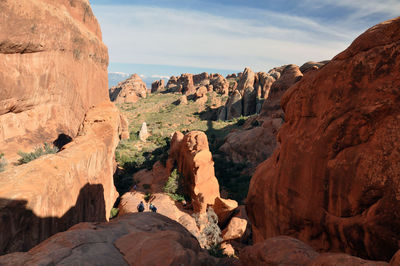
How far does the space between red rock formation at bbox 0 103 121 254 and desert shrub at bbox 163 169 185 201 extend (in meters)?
7.86

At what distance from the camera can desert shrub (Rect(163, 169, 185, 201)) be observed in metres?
22.1

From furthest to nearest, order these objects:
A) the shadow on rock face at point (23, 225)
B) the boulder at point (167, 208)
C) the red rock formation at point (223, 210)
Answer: the red rock formation at point (223, 210)
the boulder at point (167, 208)
the shadow on rock face at point (23, 225)

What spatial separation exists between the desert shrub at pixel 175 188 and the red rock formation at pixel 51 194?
25.8 feet

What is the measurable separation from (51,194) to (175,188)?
48.3 feet

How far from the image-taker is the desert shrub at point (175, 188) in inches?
869

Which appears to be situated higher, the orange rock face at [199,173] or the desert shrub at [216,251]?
the orange rock face at [199,173]

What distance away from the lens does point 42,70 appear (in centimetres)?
1855

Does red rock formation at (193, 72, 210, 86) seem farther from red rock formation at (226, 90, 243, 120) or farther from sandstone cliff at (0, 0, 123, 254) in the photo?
sandstone cliff at (0, 0, 123, 254)

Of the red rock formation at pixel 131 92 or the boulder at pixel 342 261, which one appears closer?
the boulder at pixel 342 261

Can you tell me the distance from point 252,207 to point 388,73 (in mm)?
7261

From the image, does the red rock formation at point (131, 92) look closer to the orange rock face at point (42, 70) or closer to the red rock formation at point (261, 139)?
the red rock formation at point (261, 139)

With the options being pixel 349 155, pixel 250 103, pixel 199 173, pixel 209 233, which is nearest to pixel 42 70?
pixel 199 173

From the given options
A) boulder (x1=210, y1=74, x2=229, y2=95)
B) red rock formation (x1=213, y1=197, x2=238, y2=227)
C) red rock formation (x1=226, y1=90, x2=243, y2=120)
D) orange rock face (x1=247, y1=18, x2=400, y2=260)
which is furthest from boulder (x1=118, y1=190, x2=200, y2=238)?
boulder (x1=210, y1=74, x2=229, y2=95)

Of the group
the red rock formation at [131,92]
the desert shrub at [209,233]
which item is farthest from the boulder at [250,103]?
the red rock formation at [131,92]
